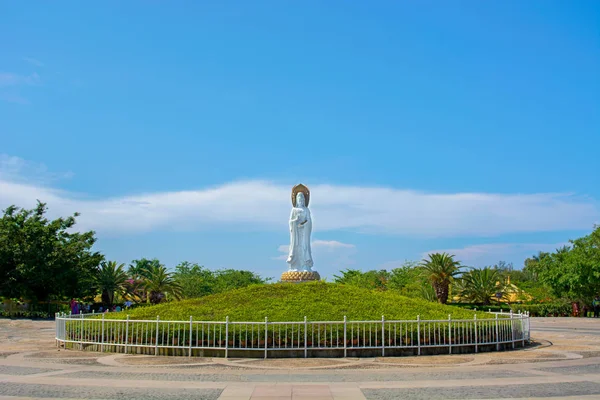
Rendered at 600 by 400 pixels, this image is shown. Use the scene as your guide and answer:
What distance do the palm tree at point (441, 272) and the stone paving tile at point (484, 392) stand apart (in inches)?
1479

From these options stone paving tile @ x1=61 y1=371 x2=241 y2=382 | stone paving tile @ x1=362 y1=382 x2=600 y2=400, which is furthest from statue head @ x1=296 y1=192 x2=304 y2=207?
stone paving tile @ x1=362 y1=382 x2=600 y2=400

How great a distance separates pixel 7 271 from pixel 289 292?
25694 millimetres

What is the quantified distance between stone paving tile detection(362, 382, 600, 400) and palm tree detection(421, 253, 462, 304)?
3756cm

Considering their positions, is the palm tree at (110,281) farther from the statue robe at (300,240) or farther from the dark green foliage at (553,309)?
the dark green foliage at (553,309)

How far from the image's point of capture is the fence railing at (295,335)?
50.8 ft

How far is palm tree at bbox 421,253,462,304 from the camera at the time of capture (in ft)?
158

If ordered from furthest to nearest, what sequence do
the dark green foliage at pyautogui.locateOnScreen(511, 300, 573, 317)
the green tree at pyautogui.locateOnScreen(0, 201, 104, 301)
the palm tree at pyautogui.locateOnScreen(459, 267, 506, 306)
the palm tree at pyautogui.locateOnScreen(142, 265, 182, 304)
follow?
the palm tree at pyautogui.locateOnScreen(142, 265, 182, 304)
the palm tree at pyautogui.locateOnScreen(459, 267, 506, 306)
the dark green foliage at pyautogui.locateOnScreen(511, 300, 573, 317)
the green tree at pyautogui.locateOnScreen(0, 201, 104, 301)

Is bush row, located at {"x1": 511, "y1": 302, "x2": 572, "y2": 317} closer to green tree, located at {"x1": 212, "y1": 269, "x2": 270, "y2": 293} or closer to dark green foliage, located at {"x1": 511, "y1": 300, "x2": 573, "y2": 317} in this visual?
dark green foliage, located at {"x1": 511, "y1": 300, "x2": 573, "y2": 317}

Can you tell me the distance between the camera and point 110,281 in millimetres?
50625

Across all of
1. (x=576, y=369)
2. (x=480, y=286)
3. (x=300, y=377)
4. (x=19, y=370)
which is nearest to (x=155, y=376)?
(x=300, y=377)

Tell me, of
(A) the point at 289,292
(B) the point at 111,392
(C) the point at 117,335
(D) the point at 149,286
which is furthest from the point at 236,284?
(B) the point at 111,392

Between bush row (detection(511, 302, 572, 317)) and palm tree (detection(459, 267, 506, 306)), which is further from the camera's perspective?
palm tree (detection(459, 267, 506, 306))

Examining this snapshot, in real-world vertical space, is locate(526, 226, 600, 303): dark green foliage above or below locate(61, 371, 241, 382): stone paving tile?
above

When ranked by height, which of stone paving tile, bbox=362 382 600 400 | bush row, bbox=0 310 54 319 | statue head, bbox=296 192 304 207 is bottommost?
bush row, bbox=0 310 54 319
